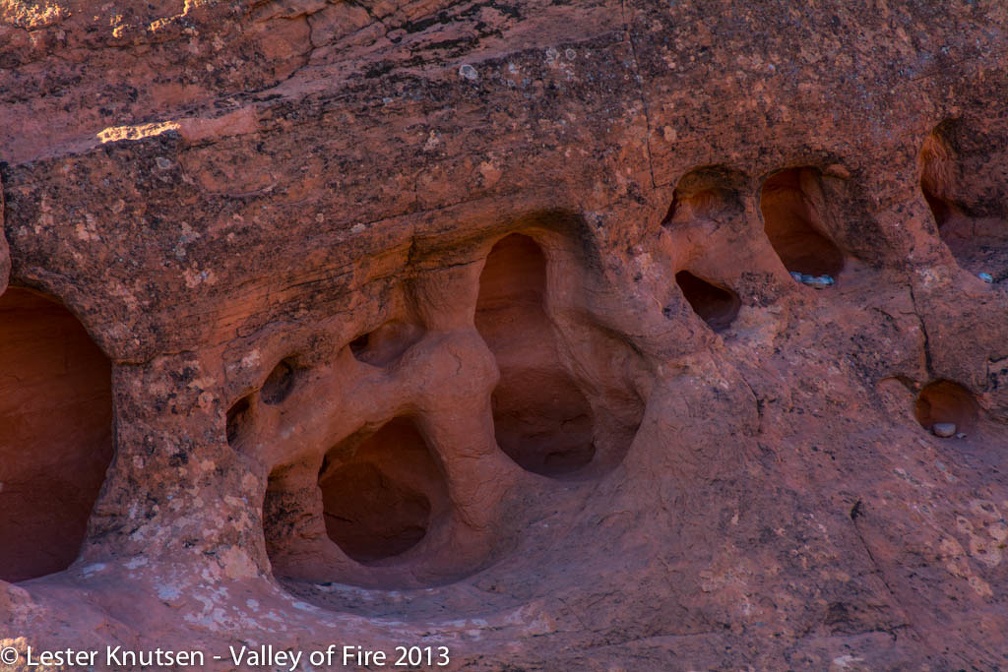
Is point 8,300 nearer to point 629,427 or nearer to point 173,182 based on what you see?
point 173,182

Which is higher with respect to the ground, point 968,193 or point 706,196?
point 706,196

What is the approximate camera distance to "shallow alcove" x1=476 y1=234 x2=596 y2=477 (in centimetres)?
325

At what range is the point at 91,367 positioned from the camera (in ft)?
9.62

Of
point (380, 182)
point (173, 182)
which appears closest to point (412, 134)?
point (380, 182)

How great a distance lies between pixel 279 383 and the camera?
282cm

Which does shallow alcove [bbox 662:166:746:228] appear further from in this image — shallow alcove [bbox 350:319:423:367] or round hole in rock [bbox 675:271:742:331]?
shallow alcove [bbox 350:319:423:367]

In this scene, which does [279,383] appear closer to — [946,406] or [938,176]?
[946,406]

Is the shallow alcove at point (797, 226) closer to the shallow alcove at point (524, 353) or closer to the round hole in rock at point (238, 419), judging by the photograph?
the shallow alcove at point (524, 353)

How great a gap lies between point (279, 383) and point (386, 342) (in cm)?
33

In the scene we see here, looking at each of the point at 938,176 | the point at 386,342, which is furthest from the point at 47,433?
the point at 938,176

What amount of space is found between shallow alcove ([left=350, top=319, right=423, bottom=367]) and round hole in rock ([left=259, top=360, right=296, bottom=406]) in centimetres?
22

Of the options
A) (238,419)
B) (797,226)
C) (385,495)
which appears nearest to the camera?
(238,419)

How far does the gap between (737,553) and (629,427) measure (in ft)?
1.71

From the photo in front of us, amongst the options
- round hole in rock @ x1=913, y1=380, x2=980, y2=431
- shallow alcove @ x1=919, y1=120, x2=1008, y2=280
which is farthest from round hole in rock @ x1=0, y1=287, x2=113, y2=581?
shallow alcove @ x1=919, y1=120, x2=1008, y2=280
